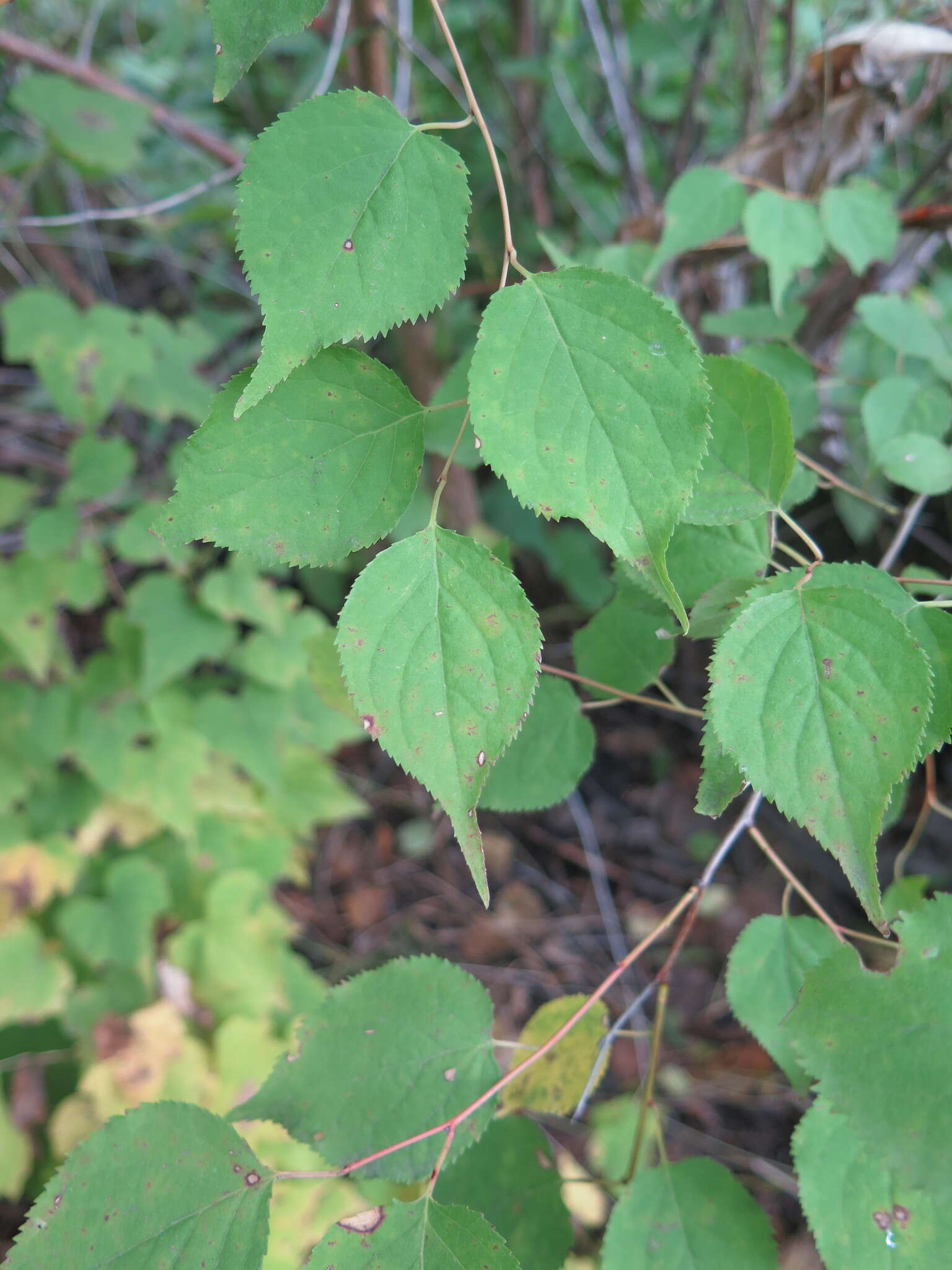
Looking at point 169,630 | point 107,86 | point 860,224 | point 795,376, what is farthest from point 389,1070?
point 107,86

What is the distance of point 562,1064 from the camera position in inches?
27.4

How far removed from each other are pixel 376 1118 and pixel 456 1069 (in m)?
0.07

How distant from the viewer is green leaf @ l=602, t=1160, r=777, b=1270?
→ 597 mm

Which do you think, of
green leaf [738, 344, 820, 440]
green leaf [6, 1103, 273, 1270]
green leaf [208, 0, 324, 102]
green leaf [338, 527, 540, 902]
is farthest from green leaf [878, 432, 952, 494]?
→ green leaf [6, 1103, 273, 1270]

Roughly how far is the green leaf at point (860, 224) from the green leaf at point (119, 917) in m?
1.69

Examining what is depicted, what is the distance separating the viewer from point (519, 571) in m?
2.25

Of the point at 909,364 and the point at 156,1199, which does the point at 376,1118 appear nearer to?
the point at 156,1199

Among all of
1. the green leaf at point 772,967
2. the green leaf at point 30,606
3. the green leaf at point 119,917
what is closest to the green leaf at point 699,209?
the green leaf at point 772,967

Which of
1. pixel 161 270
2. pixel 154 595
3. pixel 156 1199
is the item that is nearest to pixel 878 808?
pixel 156 1199

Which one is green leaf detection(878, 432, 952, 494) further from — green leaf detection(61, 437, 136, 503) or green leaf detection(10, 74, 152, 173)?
green leaf detection(10, 74, 152, 173)

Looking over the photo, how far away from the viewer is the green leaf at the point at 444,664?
1.48ft

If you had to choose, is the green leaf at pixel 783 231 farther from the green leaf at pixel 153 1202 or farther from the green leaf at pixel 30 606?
the green leaf at pixel 30 606

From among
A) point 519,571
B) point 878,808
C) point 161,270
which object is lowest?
point 519,571

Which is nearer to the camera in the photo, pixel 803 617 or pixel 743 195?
pixel 803 617
